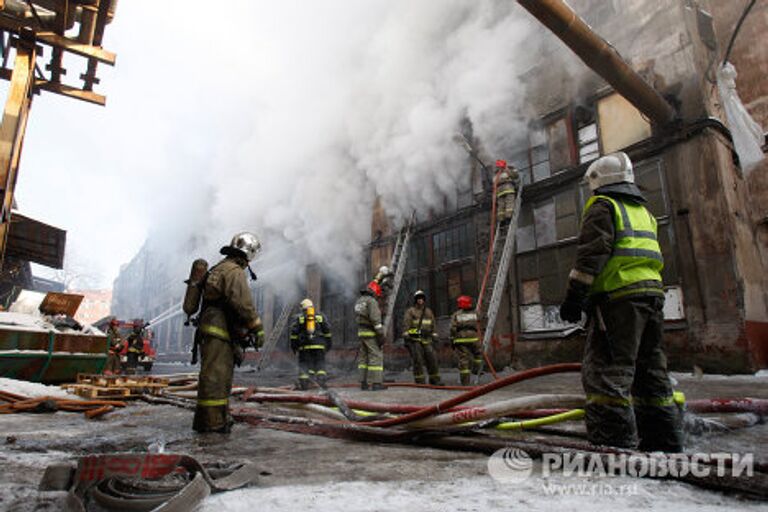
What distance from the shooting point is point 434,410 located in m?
2.41

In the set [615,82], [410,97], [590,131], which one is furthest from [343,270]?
[615,82]

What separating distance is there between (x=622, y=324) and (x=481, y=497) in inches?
48.4

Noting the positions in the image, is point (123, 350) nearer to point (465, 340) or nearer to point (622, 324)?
point (465, 340)

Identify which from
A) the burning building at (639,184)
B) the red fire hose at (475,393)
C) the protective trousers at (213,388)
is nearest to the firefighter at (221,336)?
the protective trousers at (213,388)

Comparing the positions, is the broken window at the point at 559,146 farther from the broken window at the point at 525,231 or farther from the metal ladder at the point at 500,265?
the broken window at the point at 525,231

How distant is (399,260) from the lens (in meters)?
12.6

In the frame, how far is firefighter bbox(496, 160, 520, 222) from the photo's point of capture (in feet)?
35.1

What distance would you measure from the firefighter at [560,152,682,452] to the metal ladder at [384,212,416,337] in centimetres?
954

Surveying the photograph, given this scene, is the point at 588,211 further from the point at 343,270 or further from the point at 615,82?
the point at 343,270

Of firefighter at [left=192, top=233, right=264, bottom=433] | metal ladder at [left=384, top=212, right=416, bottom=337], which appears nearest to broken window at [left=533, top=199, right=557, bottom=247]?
metal ladder at [left=384, top=212, right=416, bottom=337]

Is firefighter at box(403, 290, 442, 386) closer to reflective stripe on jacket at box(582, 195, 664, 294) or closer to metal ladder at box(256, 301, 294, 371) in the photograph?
reflective stripe on jacket at box(582, 195, 664, 294)

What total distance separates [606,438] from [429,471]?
0.91 m

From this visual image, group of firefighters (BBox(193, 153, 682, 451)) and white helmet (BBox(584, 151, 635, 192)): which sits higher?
white helmet (BBox(584, 151, 635, 192))

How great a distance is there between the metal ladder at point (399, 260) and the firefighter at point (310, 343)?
4854 millimetres
